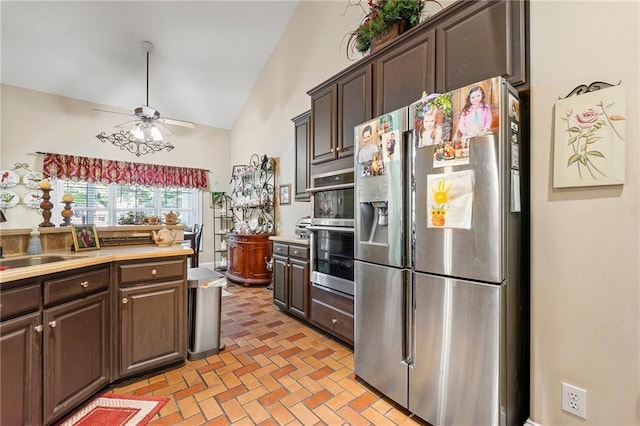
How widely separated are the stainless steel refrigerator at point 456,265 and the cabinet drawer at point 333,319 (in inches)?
24.3

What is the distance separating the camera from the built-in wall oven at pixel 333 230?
2449mm

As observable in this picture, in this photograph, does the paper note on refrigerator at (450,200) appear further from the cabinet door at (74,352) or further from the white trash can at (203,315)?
the cabinet door at (74,352)

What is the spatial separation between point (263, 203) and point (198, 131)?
256cm

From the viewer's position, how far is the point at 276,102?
495cm

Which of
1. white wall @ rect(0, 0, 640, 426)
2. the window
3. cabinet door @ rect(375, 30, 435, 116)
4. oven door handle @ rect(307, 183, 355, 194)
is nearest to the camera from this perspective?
white wall @ rect(0, 0, 640, 426)

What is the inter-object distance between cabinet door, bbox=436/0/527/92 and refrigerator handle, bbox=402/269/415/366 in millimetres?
1186

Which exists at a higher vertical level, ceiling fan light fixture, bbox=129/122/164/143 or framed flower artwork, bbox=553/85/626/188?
ceiling fan light fixture, bbox=129/122/164/143

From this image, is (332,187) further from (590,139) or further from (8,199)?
(8,199)

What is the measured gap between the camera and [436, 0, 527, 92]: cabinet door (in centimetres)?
147

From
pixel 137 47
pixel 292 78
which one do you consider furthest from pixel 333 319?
pixel 137 47

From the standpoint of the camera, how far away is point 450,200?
1477 mm

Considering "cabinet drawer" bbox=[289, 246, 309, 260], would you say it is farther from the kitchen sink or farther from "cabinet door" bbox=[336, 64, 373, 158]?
the kitchen sink

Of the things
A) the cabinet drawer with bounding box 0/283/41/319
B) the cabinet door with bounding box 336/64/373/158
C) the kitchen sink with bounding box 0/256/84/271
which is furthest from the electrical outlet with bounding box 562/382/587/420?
the kitchen sink with bounding box 0/256/84/271

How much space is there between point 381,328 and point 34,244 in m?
2.49
